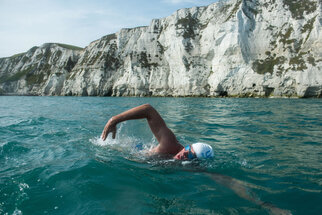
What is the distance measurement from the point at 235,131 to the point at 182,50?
55.8m

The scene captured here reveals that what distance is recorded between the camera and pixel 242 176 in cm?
458

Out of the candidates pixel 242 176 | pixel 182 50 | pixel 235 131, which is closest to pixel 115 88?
pixel 182 50

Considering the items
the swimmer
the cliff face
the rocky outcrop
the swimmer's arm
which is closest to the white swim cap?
the swimmer

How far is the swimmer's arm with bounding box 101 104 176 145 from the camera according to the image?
4.58 meters

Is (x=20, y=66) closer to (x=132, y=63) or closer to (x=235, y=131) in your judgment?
(x=132, y=63)

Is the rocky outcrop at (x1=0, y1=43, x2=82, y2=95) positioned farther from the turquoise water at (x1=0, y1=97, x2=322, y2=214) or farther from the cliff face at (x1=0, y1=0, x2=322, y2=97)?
the turquoise water at (x1=0, y1=97, x2=322, y2=214)

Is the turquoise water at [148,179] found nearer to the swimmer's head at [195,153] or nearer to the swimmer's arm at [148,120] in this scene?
the swimmer's head at [195,153]

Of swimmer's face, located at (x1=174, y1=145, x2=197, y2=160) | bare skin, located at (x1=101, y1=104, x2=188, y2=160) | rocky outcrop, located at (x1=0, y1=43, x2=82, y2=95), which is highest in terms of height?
rocky outcrop, located at (x1=0, y1=43, x2=82, y2=95)

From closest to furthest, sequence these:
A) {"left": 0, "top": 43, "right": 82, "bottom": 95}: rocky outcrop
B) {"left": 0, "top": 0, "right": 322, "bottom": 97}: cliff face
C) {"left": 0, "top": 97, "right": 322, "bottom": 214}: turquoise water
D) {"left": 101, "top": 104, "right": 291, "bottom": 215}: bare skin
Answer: {"left": 0, "top": 97, "right": 322, "bottom": 214}: turquoise water, {"left": 101, "top": 104, "right": 291, "bottom": 215}: bare skin, {"left": 0, "top": 0, "right": 322, "bottom": 97}: cliff face, {"left": 0, "top": 43, "right": 82, "bottom": 95}: rocky outcrop

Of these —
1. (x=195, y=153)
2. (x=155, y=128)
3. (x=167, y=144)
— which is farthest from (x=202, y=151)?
(x=155, y=128)

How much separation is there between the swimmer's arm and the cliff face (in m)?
42.8

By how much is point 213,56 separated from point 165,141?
5783 centimetres

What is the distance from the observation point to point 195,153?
17.0 feet

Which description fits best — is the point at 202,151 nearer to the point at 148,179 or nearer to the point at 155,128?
the point at 155,128
